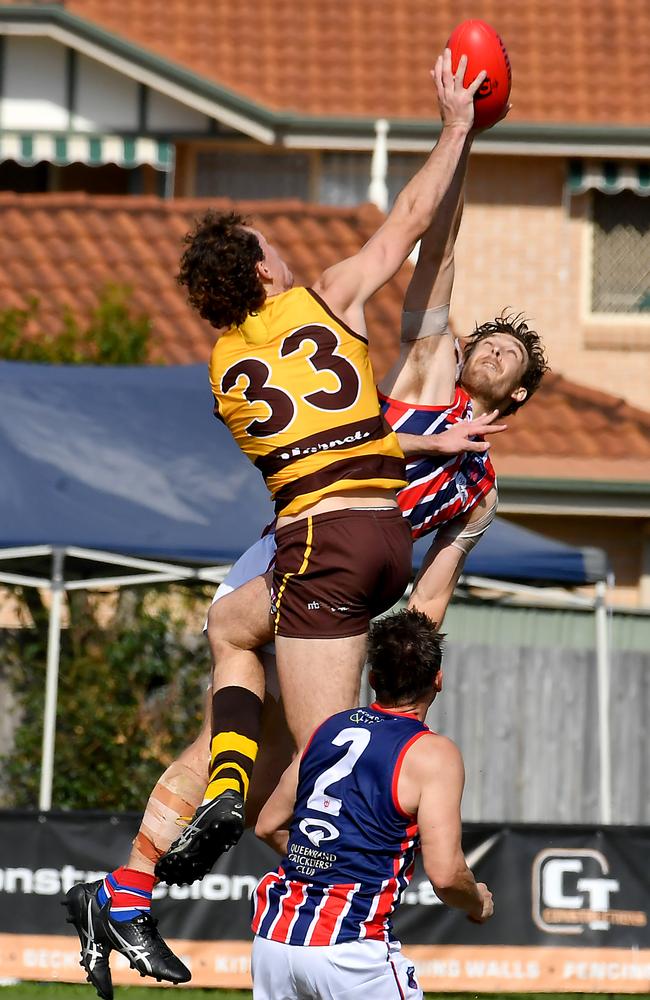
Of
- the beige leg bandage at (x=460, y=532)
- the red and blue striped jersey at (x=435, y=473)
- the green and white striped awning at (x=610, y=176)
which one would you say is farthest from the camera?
the green and white striped awning at (x=610, y=176)

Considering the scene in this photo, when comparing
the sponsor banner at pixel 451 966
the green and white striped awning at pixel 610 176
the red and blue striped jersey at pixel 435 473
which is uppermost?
the green and white striped awning at pixel 610 176

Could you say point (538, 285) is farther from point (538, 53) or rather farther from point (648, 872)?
point (648, 872)

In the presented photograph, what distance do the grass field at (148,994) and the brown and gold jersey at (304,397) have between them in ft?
14.5

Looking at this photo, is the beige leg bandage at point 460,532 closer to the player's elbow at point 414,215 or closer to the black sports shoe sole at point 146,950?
the player's elbow at point 414,215

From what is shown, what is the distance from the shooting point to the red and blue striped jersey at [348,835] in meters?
5.30

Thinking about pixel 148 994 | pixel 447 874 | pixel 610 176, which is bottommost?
pixel 148 994

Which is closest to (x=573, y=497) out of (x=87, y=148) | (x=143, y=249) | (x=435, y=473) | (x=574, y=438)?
(x=574, y=438)

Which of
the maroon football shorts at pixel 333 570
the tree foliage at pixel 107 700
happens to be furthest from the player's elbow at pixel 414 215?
the tree foliage at pixel 107 700

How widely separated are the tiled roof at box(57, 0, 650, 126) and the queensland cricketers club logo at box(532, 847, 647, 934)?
8.69 meters

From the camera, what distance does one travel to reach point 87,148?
16000mm

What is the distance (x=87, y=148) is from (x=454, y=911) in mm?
9101

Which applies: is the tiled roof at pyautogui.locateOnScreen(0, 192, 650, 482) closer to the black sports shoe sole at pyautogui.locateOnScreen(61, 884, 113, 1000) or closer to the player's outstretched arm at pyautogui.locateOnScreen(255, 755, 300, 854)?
the player's outstretched arm at pyautogui.locateOnScreen(255, 755, 300, 854)

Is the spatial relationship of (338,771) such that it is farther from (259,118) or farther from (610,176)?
(610,176)

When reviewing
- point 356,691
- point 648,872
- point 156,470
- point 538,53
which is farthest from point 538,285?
point 356,691
